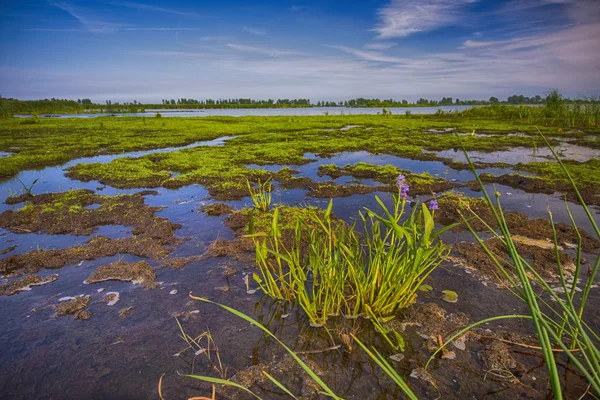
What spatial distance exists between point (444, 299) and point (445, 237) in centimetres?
155

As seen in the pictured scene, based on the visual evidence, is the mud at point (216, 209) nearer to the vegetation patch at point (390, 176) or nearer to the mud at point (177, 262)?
the mud at point (177, 262)

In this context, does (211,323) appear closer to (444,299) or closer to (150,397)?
(150,397)

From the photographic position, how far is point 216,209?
17.8 feet

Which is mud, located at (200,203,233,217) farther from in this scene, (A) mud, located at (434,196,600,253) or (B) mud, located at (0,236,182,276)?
(A) mud, located at (434,196,600,253)

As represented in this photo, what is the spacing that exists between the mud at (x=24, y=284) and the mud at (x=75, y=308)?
600mm

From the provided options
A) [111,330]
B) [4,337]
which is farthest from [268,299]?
[4,337]

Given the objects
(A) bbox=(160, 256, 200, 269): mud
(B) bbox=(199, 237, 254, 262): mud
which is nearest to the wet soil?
(A) bbox=(160, 256, 200, 269): mud

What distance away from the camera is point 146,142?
14.2 m

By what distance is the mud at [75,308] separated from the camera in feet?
9.14

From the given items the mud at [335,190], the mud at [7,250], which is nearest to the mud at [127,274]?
the mud at [7,250]

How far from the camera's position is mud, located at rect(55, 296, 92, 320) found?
2.79 meters

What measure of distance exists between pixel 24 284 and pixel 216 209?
2687 millimetres

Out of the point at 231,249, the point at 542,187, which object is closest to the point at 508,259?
the point at 231,249

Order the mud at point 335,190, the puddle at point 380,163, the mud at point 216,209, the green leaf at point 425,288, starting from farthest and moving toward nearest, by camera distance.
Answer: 1. the puddle at point 380,163
2. the mud at point 335,190
3. the mud at point 216,209
4. the green leaf at point 425,288
